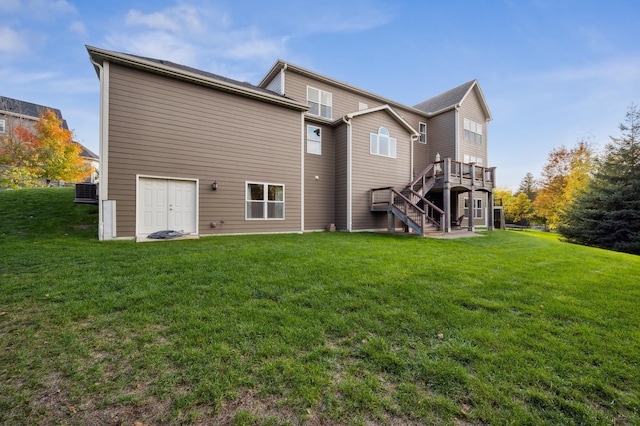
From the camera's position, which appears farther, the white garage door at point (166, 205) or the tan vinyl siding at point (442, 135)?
the tan vinyl siding at point (442, 135)

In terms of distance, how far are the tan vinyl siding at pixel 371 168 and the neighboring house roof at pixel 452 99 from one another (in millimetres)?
5852

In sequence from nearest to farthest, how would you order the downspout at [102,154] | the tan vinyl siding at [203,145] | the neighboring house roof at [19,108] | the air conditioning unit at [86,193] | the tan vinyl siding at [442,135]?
the downspout at [102,154] < the tan vinyl siding at [203,145] < the air conditioning unit at [86,193] < the tan vinyl siding at [442,135] < the neighboring house roof at [19,108]

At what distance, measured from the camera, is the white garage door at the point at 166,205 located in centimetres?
801

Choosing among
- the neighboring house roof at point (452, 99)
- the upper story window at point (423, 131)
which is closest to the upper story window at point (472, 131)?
the neighboring house roof at point (452, 99)

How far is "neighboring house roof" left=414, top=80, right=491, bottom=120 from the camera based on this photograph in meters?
16.7

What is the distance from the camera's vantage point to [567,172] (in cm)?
2653

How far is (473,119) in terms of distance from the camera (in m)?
17.6

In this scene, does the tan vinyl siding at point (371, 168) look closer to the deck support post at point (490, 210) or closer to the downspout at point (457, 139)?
the deck support post at point (490, 210)

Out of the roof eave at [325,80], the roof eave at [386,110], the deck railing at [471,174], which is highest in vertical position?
the roof eave at [325,80]

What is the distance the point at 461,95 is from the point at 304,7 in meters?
11.2

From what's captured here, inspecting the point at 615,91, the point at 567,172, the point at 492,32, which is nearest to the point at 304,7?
the point at 492,32

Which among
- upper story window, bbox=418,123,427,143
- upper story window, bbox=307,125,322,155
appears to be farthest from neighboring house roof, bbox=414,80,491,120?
upper story window, bbox=307,125,322,155

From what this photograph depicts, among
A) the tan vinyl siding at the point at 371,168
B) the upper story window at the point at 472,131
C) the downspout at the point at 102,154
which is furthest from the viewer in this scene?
the upper story window at the point at 472,131

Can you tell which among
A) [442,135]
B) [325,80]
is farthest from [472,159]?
[325,80]
